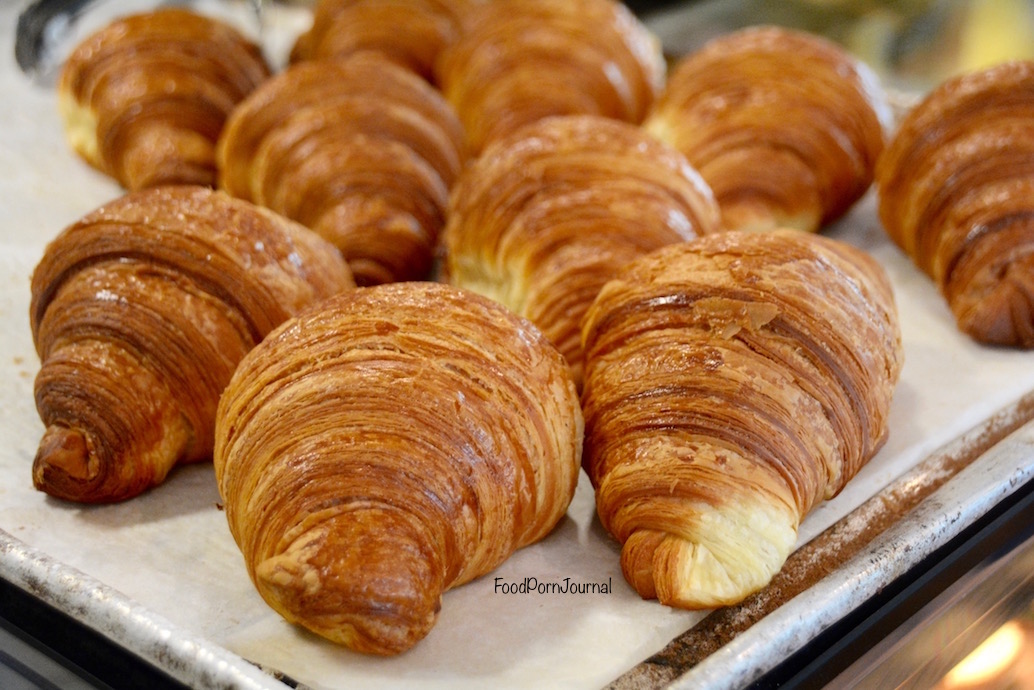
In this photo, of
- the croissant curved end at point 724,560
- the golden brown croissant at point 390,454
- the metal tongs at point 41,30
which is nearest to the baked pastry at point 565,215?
the golden brown croissant at point 390,454

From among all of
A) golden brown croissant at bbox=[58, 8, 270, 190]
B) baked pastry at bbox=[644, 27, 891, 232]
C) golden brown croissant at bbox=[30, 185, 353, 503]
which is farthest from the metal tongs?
baked pastry at bbox=[644, 27, 891, 232]

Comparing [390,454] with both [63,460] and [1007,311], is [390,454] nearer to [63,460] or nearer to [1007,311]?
[63,460]

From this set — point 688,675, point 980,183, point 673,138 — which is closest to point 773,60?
point 673,138

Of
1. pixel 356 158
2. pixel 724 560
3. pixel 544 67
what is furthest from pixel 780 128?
pixel 724 560

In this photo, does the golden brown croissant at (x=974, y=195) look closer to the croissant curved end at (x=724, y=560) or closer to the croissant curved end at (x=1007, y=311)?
the croissant curved end at (x=1007, y=311)

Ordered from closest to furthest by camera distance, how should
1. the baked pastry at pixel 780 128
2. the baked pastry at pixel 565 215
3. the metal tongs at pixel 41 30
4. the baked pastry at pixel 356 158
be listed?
1. the baked pastry at pixel 565 215
2. the baked pastry at pixel 356 158
3. the baked pastry at pixel 780 128
4. the metal tongs at pixel 41 30

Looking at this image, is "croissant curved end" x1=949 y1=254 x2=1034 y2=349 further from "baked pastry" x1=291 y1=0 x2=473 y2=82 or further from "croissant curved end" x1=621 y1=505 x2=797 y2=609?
"baked pastry" x1=291 y1=0 x2=473 y2=82

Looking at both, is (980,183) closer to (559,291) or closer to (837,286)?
(837,286)
